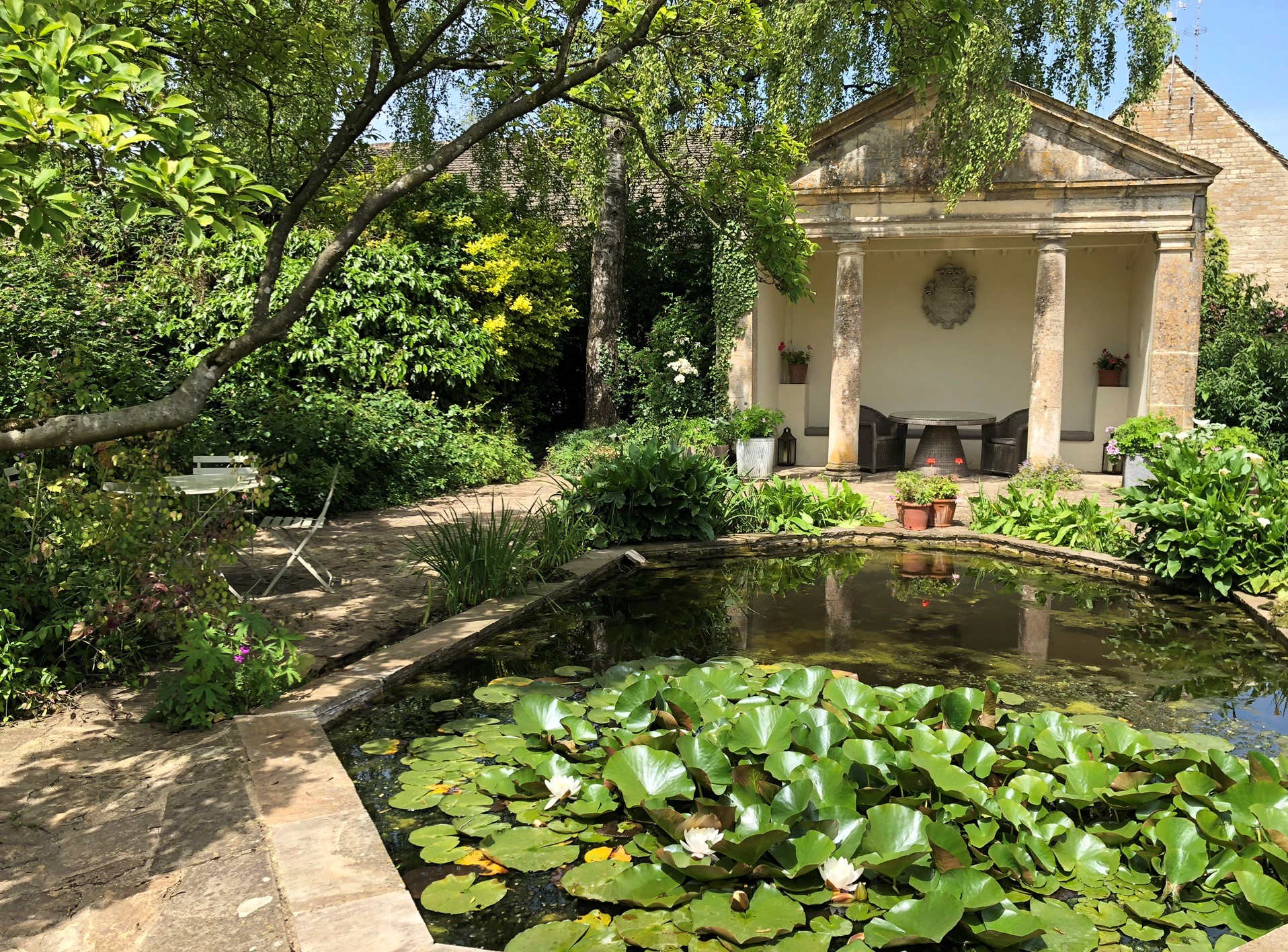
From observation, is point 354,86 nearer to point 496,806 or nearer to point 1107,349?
point 496,806

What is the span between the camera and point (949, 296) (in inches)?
531

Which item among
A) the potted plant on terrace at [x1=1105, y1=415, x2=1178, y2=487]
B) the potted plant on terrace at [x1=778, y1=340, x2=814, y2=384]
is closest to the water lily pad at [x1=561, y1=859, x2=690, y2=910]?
the potted plant on terrace at [x1=1105, y1=415, x2=1178, y2=487]

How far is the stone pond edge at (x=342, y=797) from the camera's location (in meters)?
2.36

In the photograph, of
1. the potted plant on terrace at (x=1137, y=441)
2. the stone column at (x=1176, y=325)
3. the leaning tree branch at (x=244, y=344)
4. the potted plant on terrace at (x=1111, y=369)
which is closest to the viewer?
the leaning tree branch at (x=244, y=344)

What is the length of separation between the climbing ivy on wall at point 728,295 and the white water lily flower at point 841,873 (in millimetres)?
9668

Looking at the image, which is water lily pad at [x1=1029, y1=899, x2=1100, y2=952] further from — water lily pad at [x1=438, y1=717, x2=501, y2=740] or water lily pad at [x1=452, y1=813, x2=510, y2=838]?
water lily pad at [x1=438, y1=717, x2=501, y2=740]

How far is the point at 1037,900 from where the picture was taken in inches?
101

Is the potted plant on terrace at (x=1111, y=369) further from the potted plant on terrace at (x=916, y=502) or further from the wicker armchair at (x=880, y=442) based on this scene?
the potted plant on terrace at (x=916, y=502)

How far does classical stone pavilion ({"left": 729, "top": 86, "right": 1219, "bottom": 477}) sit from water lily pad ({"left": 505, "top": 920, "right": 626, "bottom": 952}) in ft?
31.0

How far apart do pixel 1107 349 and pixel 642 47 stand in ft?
23.9

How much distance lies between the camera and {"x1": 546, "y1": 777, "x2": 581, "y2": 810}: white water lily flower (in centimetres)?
310

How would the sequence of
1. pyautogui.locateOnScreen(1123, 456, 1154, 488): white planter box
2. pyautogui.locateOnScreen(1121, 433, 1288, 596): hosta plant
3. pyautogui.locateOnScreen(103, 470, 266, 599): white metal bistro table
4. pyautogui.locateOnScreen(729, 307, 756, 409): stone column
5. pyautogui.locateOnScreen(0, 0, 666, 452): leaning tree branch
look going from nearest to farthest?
pyautogui.locateOnScreen(0, 0, 666, 452): leaning tree branch < pyautogui.locateOnScreen(103, 470, 266, 599): white metal bistro table < pyautogui.locateOnScreen(1121, 433, 1288, 596): hosta plant < pyautogui.locateOnScreen(1123, 456, 1154, 488): white planter box < pyautogui.locateOnScreen(729, 307, 756, 409): stone column

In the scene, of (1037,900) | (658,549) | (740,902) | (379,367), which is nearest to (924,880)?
(1037,900)

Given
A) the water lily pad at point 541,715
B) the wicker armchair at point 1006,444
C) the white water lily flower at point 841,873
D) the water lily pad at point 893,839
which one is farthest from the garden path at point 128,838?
the wicker armchair at point 1006,444
